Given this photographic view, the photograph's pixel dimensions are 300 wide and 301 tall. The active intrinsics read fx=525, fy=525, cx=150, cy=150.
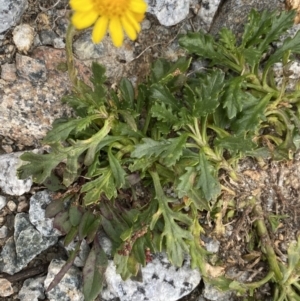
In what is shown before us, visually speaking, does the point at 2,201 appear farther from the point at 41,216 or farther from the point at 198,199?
the point at 198,199

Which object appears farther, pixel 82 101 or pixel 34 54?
pixel 34 54

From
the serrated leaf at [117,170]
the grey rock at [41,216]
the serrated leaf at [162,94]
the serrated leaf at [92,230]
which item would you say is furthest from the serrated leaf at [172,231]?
the grey rock at [41,216]

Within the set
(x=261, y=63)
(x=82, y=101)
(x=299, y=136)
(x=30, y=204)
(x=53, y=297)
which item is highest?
(x=261, y=63)

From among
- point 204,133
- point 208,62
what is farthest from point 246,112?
point 208,62

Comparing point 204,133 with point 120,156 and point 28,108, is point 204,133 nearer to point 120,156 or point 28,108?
point 120,156

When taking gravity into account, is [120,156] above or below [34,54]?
below

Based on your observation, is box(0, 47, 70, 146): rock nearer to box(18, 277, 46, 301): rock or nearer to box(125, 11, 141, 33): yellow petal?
box(125, 11, 141, 33): yellow petal
